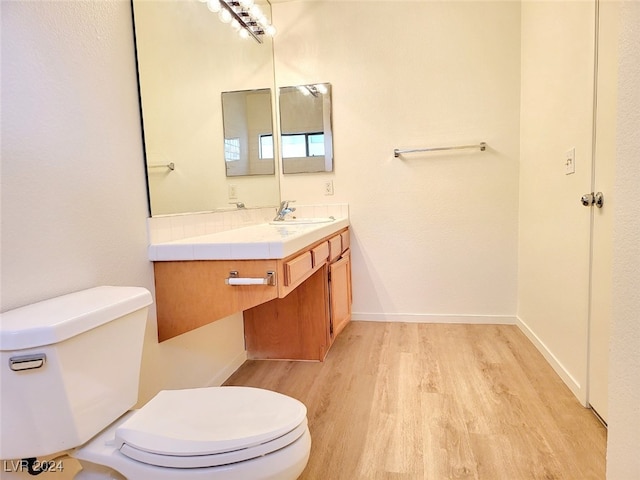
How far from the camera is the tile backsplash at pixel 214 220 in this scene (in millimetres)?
1596

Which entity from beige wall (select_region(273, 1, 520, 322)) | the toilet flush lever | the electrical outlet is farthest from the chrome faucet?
the toilet flush lever

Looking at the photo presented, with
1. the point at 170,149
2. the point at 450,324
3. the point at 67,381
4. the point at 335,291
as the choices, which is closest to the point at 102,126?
the point at 170,149

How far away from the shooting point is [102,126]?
1292 millimetres

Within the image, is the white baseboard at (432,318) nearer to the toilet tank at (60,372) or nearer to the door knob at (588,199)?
the door knob at (588,199)

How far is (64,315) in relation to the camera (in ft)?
2.94

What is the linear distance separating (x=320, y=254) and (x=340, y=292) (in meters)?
0.61

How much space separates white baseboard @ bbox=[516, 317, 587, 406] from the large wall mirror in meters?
1.93

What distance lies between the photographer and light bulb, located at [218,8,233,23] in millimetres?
2221

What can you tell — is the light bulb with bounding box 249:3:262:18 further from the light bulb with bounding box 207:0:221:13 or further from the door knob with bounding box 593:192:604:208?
the door knob with bounding box 593:192:604:208

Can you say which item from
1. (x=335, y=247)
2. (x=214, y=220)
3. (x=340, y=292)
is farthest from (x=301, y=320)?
(x=214, y=220)

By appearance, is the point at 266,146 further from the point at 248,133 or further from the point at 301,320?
the point at 301,320

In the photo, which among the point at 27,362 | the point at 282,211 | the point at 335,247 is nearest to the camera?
the point at 27,362

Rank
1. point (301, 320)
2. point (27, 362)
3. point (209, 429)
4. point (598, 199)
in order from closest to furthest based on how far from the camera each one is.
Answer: point (27, 362), point (209, 429), point (598, 199), point (301, 320)

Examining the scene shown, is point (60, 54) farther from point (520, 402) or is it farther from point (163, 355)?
point (520, 402)
